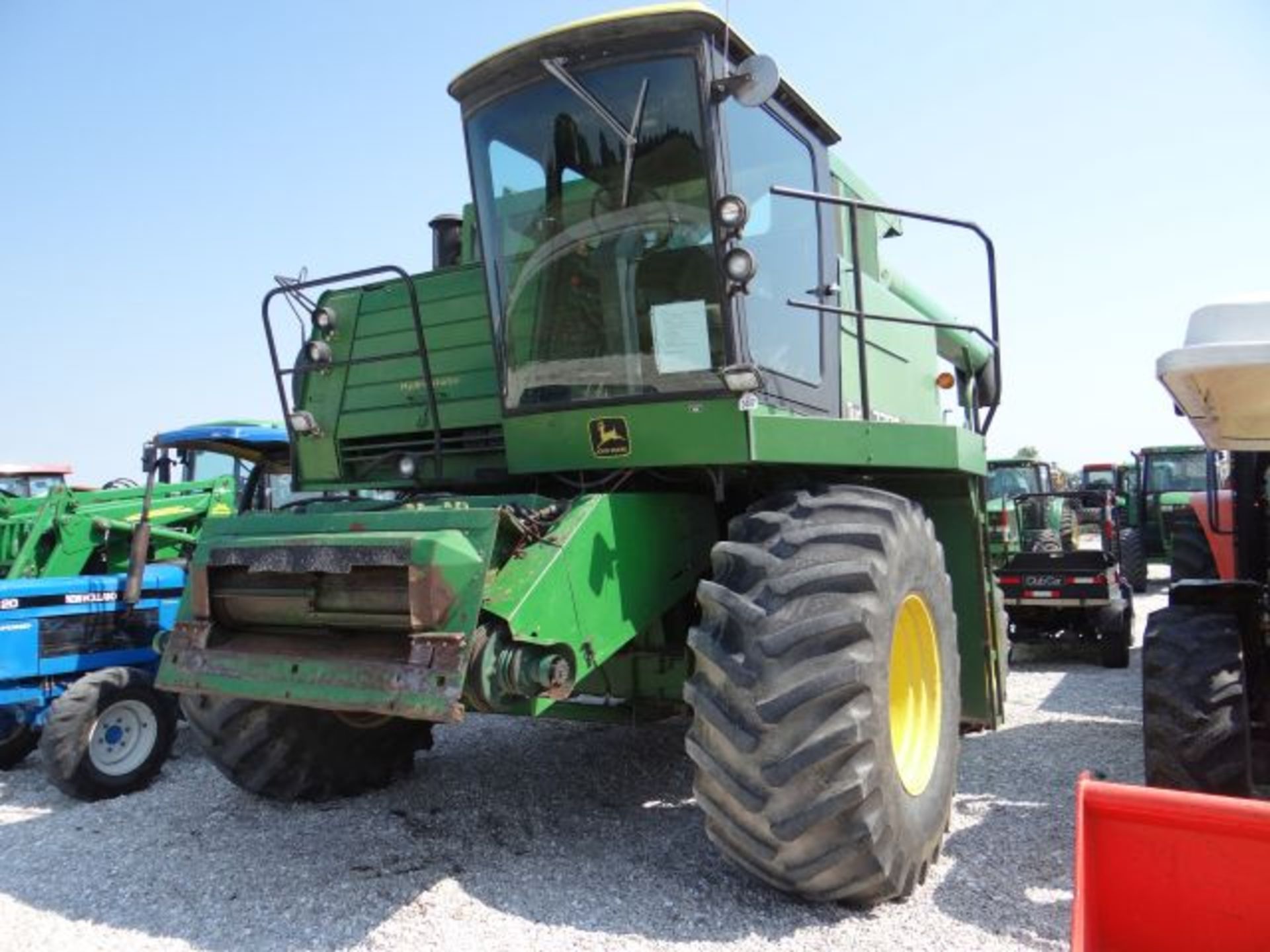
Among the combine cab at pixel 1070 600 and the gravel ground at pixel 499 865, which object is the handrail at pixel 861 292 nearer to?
the gravel ground at pixel 499 865

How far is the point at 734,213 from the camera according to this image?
362 centimetres

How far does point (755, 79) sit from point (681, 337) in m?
0.95

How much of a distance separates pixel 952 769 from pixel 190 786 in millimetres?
3966

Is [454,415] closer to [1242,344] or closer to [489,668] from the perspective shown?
[489,668]

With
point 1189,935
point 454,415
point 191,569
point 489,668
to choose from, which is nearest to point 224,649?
point 191,569

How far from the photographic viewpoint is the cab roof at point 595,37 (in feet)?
12.0

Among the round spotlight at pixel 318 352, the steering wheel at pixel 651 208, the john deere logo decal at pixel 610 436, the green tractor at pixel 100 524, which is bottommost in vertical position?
the green tractor at pixel 100 524

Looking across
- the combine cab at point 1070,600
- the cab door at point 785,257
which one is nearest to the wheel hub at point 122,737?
the cab door at point 785,257

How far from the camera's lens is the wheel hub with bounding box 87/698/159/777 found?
5551mm

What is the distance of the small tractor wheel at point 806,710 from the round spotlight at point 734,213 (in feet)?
3.42

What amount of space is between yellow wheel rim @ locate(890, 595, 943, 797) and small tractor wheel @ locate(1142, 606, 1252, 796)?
0.82m

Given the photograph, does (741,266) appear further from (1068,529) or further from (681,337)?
(1068,529)

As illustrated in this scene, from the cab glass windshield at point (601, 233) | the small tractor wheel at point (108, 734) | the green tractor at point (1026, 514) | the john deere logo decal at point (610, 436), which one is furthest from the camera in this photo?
the green tractor at point (1026, 514)

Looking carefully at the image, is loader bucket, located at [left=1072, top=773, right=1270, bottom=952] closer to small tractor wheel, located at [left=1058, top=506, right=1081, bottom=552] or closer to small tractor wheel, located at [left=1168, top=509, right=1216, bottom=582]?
small tractor wheel, located at [left=1168, top=509, right=1216, bottom=582]
